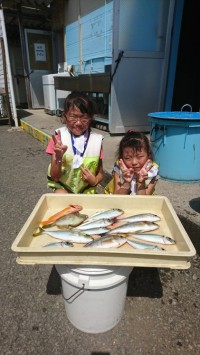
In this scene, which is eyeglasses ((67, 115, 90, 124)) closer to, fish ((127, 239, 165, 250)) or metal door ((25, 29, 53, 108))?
fish ((127, 239, 165, 250))

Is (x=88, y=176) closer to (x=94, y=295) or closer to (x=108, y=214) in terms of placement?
(x=108, y=214)

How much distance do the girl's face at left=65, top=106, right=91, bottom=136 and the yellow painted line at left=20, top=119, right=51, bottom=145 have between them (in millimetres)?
4351

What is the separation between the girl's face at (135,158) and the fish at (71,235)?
878 mm

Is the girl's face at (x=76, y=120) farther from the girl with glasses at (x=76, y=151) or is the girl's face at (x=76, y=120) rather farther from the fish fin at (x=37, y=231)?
the fish fin at (x=37, y=231)

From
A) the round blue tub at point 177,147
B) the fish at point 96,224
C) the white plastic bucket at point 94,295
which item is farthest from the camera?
the round blue tub at point 177,147

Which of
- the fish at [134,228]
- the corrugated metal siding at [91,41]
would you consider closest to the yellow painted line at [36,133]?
the corrugated metal siding at [91,41]

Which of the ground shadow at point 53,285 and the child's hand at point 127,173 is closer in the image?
the child's hand at point 127,173

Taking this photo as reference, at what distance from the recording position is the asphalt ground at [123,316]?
5.90 ft

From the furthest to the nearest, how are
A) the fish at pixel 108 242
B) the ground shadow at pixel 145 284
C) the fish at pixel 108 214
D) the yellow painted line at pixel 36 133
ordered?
the yellow painted line at pixel 36 133
the ground shadow at pixel 145 284
the fish at pixel 108 214
the fish at pixel 108 242

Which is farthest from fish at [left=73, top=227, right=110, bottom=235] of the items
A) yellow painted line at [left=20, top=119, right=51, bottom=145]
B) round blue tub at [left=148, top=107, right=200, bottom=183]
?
yellow painted line at [left=20, top=119, right=51, bottom=145]

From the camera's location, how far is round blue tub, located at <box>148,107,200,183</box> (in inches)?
143

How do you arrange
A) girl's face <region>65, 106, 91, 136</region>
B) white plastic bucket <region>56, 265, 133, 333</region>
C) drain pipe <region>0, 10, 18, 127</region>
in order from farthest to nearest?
drain pipe <region>0, 10, 18, 127</region>, girl's face <region>65, 106, 91, 136</region>, white plastic bucket <region>56, 265, 133, 333</region>

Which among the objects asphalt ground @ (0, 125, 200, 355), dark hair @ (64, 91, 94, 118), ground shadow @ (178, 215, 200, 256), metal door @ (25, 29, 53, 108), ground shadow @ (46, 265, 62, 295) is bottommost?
ground shadow @ (46, 265, 62, 295)

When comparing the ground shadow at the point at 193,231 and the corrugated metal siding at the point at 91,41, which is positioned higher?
the corrugated metal siding at the point at 91,41
